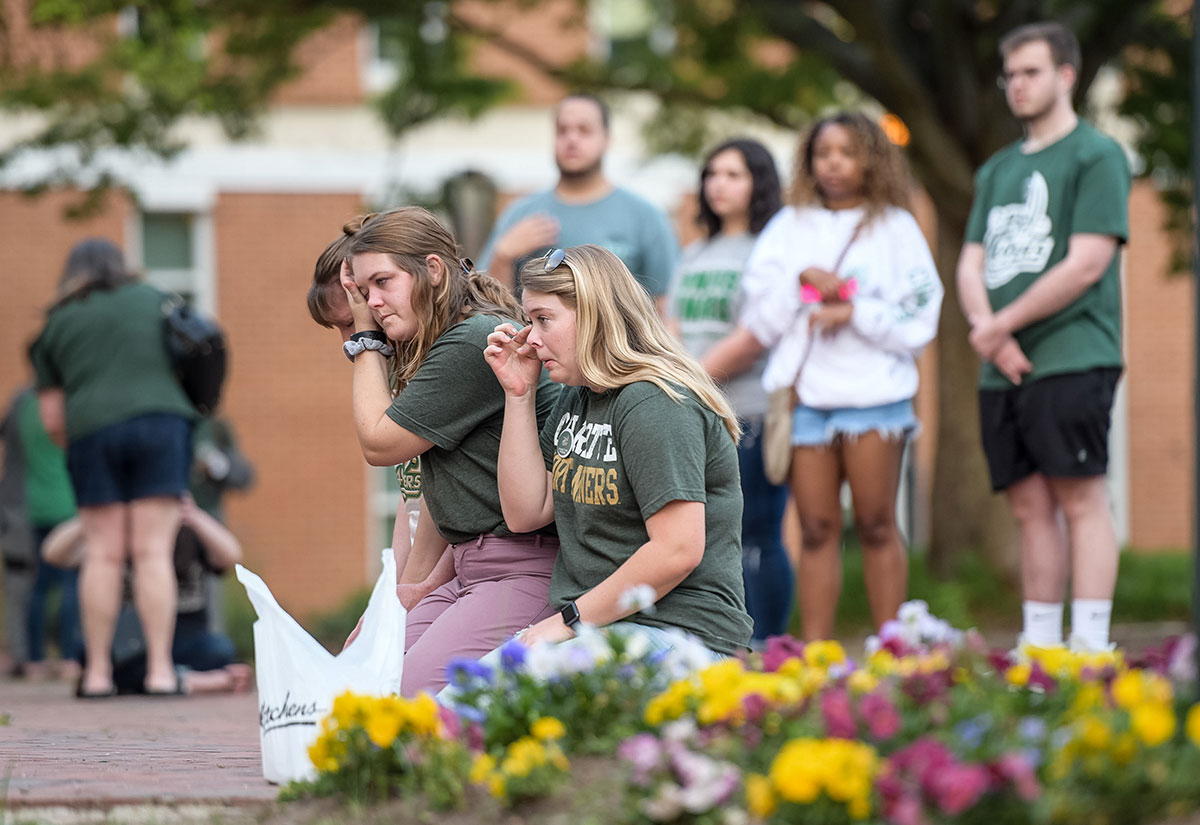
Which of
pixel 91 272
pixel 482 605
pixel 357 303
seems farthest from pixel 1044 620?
pixel 91 272

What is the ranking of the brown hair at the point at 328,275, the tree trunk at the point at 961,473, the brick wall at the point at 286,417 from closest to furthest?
the brown hair at the point at 328,275 < the tree trunk at the point at 961,473 < the brick wall at the point at 286,417

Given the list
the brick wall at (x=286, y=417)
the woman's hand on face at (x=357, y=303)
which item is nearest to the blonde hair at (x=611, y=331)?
the woman's hand on face at (x=357, y=303)

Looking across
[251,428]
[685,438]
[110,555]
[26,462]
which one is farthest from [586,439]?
[251,428]

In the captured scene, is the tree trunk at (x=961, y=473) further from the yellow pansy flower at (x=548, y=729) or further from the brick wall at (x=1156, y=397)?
the yellow pansy flower at (x=548, y=729)

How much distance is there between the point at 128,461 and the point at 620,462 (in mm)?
3868

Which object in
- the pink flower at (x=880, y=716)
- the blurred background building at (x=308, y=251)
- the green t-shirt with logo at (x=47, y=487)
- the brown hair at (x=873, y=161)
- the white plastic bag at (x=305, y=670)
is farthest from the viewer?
the blurred background building at (x=308, y=251)

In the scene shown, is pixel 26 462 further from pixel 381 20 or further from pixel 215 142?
pixel 215 142

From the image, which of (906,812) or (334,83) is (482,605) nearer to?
(906,812)

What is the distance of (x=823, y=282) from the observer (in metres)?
5.71

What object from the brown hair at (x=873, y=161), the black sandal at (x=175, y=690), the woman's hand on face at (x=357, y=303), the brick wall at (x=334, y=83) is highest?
the brick wall at (x=334, y=83)

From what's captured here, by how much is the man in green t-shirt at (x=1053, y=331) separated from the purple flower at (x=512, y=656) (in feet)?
8.18

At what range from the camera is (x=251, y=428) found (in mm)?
16594

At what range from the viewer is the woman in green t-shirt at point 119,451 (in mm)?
6918

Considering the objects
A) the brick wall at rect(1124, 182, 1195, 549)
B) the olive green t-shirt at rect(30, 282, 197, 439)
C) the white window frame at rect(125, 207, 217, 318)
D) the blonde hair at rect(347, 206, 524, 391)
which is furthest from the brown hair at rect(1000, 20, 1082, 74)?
the white window frame at rect(125, 207, 217, 318)
